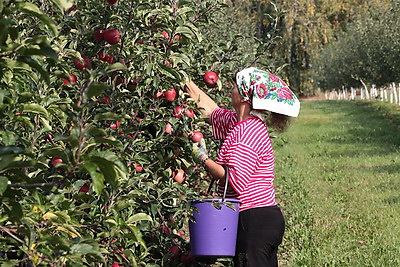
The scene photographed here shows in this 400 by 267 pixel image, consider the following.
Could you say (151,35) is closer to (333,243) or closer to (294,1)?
(333,243)

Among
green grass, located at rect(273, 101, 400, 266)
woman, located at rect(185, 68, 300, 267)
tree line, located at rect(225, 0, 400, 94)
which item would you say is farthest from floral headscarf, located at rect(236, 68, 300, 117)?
tree line, located at rect(225, 0, 400, 94)

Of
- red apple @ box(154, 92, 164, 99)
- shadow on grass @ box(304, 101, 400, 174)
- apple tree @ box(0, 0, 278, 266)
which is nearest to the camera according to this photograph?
apple tree @ box(0, 0, 278, 266)

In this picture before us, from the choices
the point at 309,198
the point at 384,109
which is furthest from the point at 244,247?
the point at 384,109

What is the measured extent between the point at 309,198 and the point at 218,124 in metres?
5.18

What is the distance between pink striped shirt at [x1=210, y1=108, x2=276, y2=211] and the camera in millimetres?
3482

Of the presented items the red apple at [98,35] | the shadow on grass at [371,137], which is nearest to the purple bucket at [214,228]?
the red apple at [98,35]

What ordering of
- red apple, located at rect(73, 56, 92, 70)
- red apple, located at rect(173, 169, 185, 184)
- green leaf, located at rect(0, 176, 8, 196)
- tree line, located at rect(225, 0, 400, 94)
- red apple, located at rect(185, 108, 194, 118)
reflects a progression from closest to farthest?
green leaf, located at rect(0, 176, 8, 196), red apple, located at rect(73, 56, 92, 70), red apple, located at rect(185, 108, 194, 118), red apple, located at rect(173, 169, 185, 184), tree line, located at rect(225, 0, 400, 94)

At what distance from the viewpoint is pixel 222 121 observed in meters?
3.96

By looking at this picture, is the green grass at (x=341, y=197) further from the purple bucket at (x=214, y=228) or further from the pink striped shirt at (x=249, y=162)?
the purple bucket at (x=214, y=228)

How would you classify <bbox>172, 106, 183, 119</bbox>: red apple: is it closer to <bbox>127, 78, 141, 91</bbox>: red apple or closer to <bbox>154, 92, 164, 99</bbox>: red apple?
<bbox>154, 92, 164, 99</bbox>: red apple

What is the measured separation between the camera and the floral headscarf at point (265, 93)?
3.64 metres

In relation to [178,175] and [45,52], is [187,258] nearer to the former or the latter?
[178,175]

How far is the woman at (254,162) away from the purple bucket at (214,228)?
0.32 feet

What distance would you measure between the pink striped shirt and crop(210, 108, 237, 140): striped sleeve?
7.7 inches
